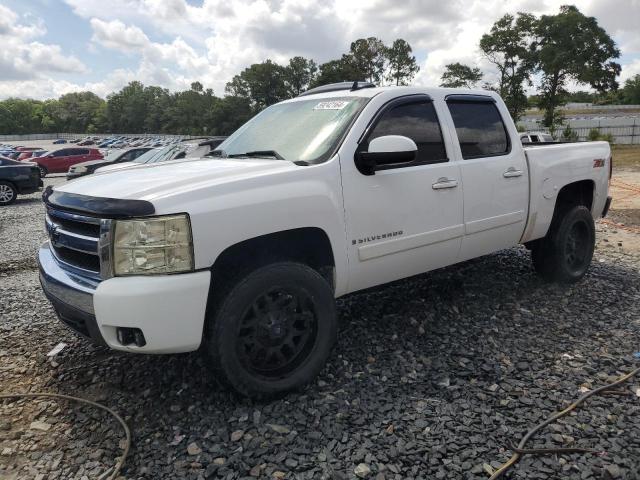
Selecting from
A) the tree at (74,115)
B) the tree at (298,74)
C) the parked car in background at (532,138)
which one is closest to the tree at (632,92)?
the tree at (298,74)

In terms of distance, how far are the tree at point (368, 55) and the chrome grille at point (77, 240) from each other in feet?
189

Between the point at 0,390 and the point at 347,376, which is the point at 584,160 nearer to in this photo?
the point at 347,376

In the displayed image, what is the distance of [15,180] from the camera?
13.3 metres

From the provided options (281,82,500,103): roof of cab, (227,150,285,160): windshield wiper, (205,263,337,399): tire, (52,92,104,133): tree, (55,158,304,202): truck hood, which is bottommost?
(205,263,337,399): tire

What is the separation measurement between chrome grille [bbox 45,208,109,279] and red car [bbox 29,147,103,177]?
26.3m

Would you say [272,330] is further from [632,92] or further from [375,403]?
[632,92]

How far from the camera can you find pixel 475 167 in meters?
3.95

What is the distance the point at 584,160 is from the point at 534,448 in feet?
11.2

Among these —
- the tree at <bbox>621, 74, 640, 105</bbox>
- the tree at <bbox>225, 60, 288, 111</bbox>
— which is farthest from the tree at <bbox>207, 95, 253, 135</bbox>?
the tree at <bbox>621, 74, 640, 105</bbox>

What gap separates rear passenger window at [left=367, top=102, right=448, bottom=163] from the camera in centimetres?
356

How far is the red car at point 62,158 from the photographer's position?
2653 cm

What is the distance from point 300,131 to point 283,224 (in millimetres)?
977

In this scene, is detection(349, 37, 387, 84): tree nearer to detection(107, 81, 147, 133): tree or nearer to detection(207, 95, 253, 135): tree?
detection(207, 95, 253, 135): tree

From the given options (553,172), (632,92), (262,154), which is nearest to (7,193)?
(262,154)
